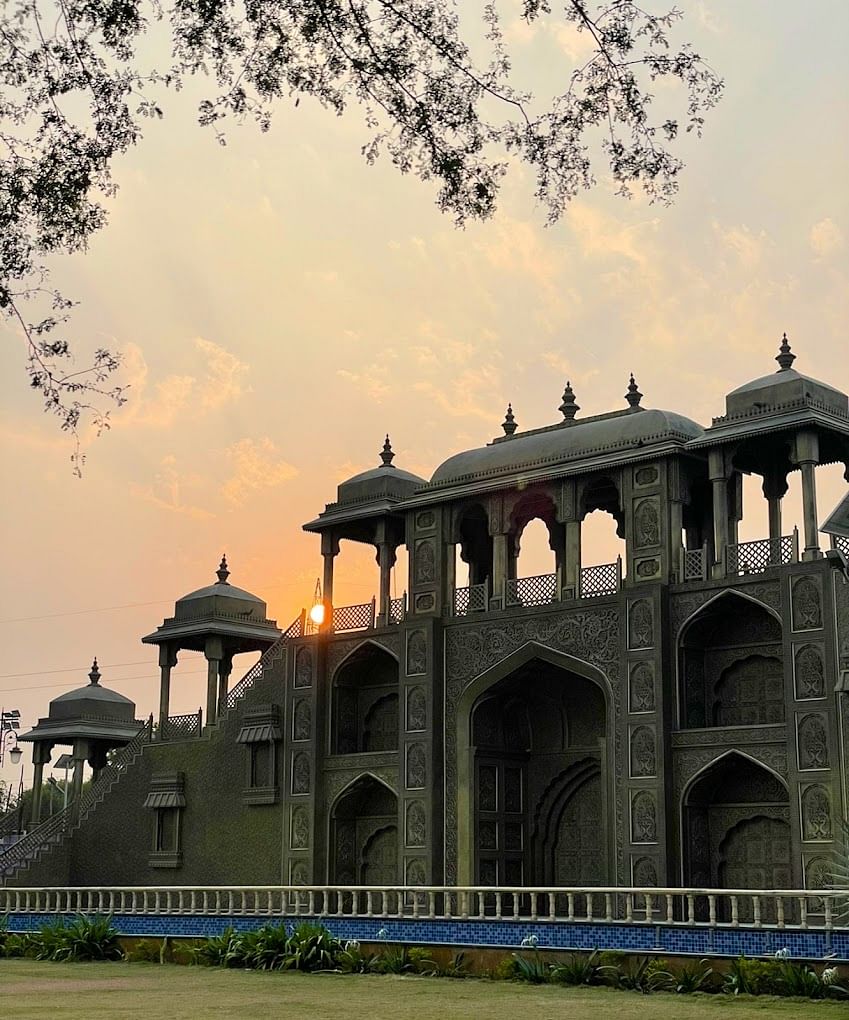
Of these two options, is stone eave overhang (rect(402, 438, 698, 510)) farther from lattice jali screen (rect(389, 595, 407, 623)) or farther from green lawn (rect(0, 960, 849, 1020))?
green lawn (rect(0, 960, 849, 1020))

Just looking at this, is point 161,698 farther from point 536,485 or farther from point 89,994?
point 89,994

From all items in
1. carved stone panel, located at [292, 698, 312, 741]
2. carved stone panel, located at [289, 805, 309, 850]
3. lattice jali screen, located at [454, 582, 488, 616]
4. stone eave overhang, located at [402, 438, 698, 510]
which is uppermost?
stone eave overhang, located at [402, 438, 698, 510]

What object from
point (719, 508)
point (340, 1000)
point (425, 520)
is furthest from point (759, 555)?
point (340, 1000)

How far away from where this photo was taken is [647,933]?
15.9m

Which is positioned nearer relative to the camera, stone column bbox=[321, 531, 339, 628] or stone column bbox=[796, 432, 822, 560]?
stone column bbox=[796, 432, 822, 560]

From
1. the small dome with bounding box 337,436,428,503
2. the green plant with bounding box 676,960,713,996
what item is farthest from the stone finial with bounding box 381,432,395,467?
the green plant with bounding box 676,960,713,996

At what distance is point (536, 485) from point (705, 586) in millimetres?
4061

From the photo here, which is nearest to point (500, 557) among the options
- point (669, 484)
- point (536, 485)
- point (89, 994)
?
point (536, 485)

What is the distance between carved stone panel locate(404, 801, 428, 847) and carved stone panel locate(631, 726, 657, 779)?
4372mm

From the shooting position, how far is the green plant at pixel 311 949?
1792cm

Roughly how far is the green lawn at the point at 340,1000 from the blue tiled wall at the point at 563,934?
75 cm

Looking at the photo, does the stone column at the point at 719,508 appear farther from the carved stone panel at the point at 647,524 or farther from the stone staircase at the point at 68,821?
the stone staircase at the point at 68,821

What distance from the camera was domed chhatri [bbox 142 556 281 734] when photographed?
106 ft

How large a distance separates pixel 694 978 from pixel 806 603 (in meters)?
8.27
